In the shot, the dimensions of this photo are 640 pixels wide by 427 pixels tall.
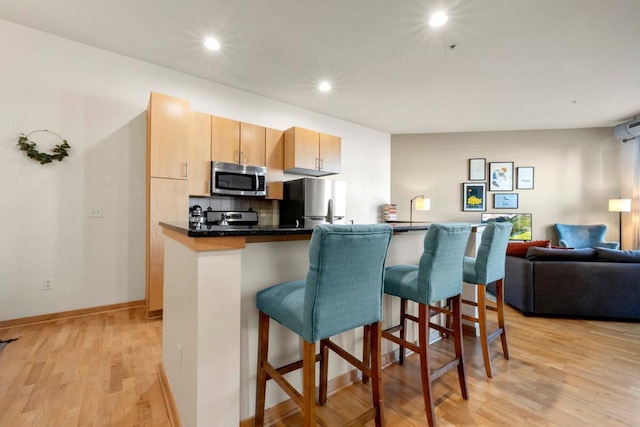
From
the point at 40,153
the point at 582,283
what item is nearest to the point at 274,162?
the point at 40,153

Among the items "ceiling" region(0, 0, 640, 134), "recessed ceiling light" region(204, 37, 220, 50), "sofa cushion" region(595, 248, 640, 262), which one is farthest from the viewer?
"sofa cushion" region(595, 248, 640, 262)

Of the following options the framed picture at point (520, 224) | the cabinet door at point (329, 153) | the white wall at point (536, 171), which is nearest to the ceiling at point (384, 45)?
the cabinet door at point (329, 153)

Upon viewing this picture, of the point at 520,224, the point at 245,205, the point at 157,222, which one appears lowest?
the point at 520,224

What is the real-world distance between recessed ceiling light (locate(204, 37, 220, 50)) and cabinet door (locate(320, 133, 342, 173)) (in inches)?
68.6

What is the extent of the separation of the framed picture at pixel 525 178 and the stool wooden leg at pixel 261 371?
6052 millimetres

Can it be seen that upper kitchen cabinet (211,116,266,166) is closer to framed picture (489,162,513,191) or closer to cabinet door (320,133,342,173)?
cabinet door (320,133,342,173)

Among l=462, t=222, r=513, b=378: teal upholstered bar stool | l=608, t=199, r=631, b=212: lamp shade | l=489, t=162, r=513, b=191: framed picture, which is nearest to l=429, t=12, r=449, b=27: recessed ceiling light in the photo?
l=462, t=222, r=513, b=378: teal upholstered bar stool

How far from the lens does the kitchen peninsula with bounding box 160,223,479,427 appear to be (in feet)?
3.44

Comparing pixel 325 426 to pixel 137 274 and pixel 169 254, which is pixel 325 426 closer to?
pixel 169 254

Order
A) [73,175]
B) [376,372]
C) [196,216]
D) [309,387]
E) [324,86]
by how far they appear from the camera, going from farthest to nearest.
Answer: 1. [324,86]
2. [73,175]
3. [196,216]
4. [376,372]
5. [309,387]

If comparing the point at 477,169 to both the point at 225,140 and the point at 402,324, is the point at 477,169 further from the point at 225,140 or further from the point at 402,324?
the point at 225,140

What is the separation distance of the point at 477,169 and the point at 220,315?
234 inches

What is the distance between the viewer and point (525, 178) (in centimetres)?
545

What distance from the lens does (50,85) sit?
102 inches
